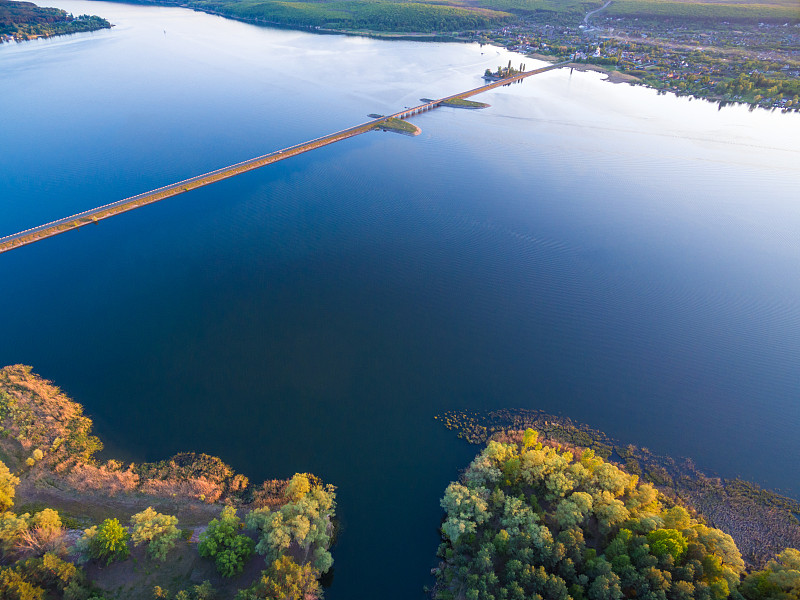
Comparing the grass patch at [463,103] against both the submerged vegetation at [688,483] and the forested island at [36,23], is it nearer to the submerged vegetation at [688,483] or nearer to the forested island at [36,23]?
the submerged vegetation at [688,483]

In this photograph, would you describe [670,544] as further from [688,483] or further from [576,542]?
[688,483]

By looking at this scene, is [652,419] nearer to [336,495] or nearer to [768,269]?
[336,495]

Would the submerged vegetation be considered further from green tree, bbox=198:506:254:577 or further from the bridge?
the bridge

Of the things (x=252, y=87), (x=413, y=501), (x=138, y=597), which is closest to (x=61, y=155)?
(x=252, y=87)

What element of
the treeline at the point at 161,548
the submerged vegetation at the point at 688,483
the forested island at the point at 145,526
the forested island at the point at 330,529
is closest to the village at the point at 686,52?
the submerged vegetation at the point at 688,483

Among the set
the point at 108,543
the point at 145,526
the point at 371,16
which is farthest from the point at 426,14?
the point at 108,543

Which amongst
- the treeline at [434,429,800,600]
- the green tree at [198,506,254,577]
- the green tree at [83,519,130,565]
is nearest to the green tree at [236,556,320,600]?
the green tree at [198,506,254,577]
